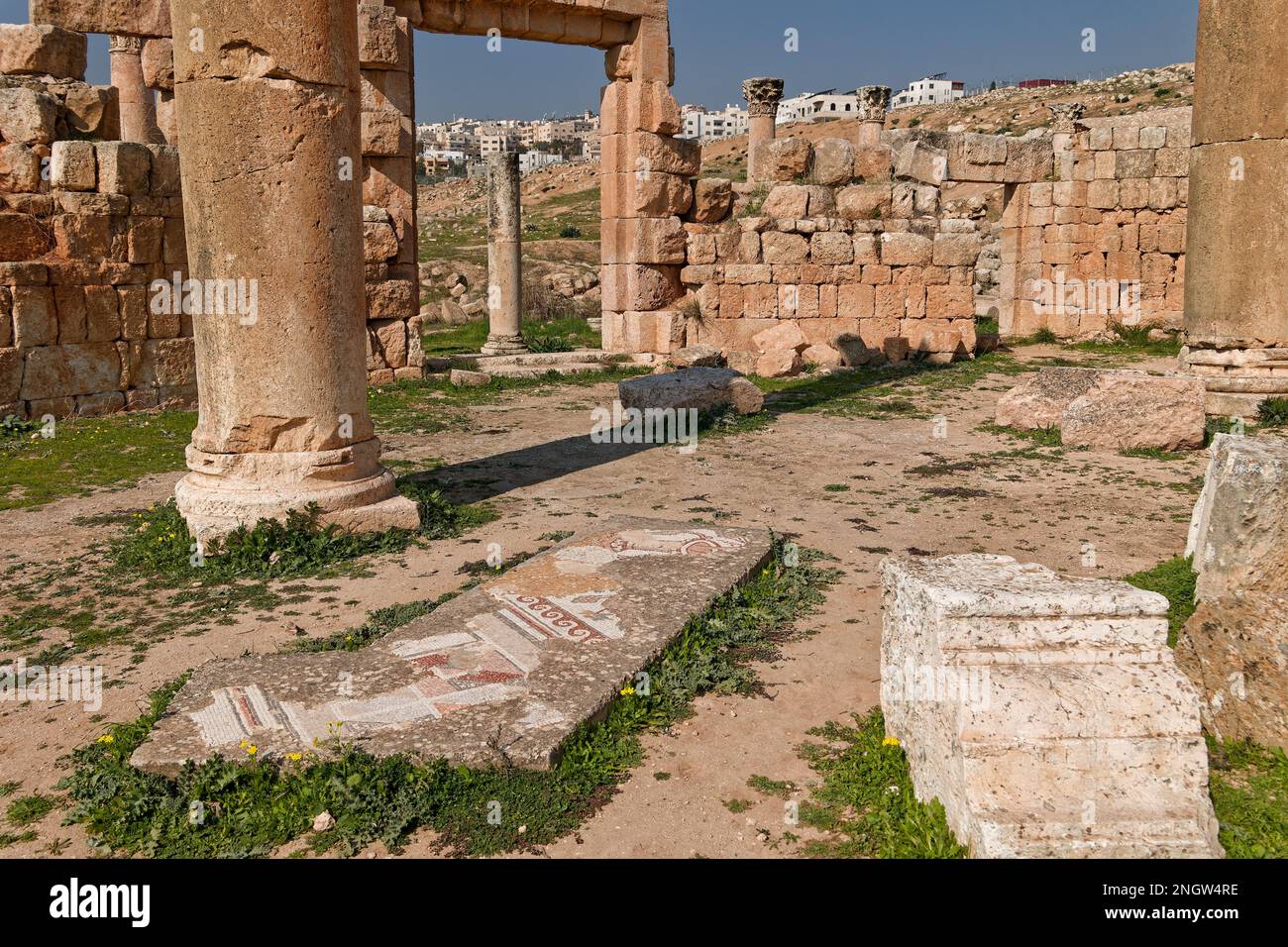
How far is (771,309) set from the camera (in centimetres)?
1507

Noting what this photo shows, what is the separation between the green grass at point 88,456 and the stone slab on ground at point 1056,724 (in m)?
6.86

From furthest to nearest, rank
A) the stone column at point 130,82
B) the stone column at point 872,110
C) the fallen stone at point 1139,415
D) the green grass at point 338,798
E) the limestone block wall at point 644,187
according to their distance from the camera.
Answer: the stone column at point 872,110 < the stone column at point 130,82 < the limestone block wall at point 644,187 < the fallen stone at point 1139,415 < the green grass at point 338,798

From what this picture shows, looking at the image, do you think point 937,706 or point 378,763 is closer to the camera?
point 937,706

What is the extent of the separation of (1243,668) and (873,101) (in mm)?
19987

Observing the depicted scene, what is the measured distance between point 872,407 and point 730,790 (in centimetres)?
848

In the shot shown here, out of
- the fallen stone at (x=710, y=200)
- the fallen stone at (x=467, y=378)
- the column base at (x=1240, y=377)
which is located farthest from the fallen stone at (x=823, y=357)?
the column base at (x=1240, y=377)

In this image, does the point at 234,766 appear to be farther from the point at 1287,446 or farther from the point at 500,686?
the point at 1287,446

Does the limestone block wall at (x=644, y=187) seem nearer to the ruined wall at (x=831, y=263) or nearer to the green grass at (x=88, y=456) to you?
the ruined wall at (x=831, y=263)

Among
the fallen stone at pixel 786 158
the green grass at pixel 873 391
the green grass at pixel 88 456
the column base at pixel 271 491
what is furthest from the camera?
the fallen stone at pixel 786 158

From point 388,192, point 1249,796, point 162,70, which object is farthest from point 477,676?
point 162,70

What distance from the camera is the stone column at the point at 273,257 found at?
5895 millimetres

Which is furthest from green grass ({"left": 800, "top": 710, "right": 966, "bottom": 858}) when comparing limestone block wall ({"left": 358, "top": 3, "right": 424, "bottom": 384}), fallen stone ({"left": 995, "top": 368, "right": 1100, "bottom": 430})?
limestone block wall ({"left": 358, "top": 3, "right": 424, "bottom": 384})

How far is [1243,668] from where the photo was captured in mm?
3691

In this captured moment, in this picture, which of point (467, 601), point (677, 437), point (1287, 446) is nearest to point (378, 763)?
point (467, 601)
